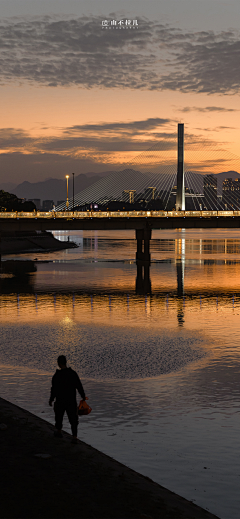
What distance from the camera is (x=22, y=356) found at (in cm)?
2453

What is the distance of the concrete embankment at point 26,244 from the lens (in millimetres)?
127025

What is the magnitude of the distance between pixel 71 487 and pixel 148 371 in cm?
1243

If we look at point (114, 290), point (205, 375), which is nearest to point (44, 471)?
point (205, 375)

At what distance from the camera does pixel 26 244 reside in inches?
5507

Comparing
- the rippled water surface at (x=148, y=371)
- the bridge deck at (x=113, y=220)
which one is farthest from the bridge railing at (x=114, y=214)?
the rippled water surface at (x=148, y=371)

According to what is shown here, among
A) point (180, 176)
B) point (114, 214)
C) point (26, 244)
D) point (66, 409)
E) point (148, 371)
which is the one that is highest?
point (180, 176)

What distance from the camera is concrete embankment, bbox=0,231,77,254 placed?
417 ft

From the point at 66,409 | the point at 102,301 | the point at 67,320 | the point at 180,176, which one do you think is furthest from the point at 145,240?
the point at 66,409

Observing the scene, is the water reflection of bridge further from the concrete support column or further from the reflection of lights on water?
the concrete support column

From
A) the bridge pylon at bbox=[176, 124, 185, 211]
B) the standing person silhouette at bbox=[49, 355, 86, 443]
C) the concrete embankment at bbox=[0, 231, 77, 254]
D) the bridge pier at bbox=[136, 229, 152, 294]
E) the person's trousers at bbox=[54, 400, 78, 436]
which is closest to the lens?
the standing person silhouette at bbox=[49, 355, 86, 443]

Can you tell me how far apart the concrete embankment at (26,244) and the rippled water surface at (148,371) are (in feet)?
249

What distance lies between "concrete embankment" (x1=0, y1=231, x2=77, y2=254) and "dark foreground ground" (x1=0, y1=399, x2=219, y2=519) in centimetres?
10981

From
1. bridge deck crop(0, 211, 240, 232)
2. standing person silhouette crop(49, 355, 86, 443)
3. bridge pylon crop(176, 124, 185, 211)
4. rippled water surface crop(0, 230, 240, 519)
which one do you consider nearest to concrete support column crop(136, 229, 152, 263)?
bridge deck crop(0, 211, 240, 232)

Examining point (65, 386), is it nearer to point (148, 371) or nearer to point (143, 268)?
point (148, 371)
